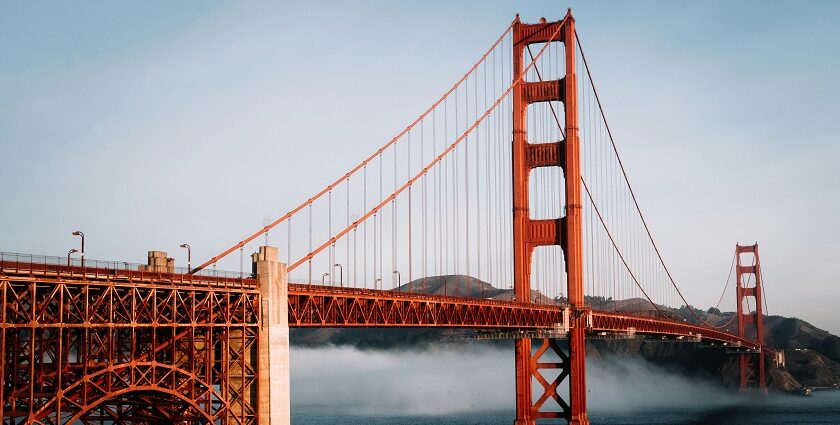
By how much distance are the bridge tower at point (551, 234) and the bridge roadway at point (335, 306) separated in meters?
3.57

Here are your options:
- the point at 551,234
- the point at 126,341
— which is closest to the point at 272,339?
the point at 126,341

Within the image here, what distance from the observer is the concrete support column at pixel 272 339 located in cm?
6128

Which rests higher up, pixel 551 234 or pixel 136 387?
pixel 551 234

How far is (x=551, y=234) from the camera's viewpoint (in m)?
105

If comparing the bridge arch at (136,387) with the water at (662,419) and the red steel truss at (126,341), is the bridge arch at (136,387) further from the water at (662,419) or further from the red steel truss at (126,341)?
the water at (662,419)

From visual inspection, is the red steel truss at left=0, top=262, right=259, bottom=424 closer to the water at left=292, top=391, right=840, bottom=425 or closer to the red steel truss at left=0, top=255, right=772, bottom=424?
the red steel truss at left=0, top=255, right=772, bottom=424

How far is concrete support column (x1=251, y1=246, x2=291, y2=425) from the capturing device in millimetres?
61281

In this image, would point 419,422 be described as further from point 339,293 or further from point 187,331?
point 187,331

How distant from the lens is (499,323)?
9094 centimetres

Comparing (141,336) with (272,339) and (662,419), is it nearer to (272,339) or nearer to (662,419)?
(272,339)

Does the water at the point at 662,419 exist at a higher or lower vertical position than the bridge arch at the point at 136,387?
lower

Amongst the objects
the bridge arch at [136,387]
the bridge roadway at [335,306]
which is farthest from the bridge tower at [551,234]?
the bridge arch at [136,387]

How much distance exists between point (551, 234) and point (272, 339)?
49.2 metres

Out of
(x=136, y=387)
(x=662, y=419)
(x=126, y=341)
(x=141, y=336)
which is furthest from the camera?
(x=662, y=419)
